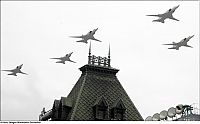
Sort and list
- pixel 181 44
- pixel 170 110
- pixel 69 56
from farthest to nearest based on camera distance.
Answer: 1. pixel 170 110
2. pixel 69 56
3. pixel 181 44

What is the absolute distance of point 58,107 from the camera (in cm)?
4328

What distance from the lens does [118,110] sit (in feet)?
140

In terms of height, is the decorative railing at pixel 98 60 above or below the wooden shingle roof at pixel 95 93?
above

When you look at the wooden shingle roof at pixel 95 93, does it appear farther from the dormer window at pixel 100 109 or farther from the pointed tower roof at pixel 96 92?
the dormer window at pixel 100 109

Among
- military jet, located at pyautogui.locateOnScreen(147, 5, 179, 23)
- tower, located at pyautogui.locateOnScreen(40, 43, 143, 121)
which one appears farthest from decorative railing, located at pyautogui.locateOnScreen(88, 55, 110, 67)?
military jet, located at pyautogui.locateOnScreen(147, 5, 179, 23)

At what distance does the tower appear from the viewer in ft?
137

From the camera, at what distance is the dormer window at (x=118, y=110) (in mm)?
42312

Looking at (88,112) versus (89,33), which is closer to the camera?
(89,33)

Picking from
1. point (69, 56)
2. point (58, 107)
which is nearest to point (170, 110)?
point (58, 107)

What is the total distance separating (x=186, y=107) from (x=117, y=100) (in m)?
9.21

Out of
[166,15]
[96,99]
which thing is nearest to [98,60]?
[96,99]

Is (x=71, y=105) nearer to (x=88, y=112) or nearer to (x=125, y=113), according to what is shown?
(x=88, y=112)

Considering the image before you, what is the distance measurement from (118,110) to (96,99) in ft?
9.20

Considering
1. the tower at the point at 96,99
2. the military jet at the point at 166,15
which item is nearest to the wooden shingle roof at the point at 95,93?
the tower at the point at 96,99
